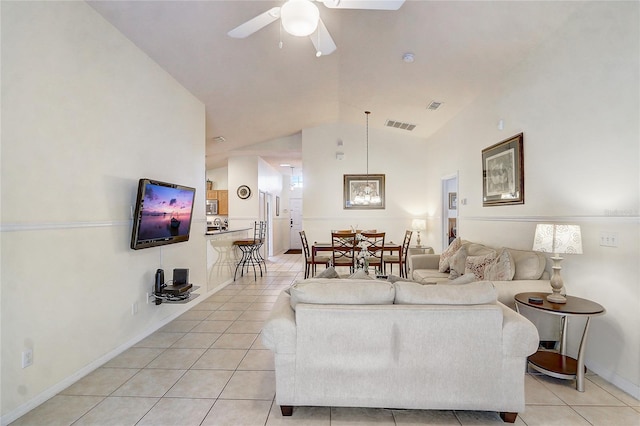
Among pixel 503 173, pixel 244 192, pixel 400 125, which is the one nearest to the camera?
pixel 503 173

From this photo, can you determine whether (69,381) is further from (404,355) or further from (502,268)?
(502,268)

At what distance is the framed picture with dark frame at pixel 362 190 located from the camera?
6.96 metres

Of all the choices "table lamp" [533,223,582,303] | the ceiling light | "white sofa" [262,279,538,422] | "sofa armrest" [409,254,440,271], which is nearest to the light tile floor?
"white sofa" [262,279,538,422]

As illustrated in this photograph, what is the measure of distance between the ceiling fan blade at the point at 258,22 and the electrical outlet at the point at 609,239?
2959 mm

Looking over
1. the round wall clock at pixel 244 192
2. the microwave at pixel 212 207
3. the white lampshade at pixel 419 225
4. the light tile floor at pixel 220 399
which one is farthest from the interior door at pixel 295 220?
the light tile floor at pixel 220 399

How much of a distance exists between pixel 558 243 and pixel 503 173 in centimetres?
160

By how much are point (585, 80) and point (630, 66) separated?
36 cm

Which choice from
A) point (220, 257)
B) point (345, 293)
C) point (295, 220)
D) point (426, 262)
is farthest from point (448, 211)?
point (295, 220)

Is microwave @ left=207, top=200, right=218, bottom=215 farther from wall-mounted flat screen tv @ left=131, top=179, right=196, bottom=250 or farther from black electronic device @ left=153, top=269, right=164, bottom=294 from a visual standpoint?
black electronic device @ left=153, top=269, right=164, bottom=294

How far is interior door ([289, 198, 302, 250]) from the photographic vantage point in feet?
39.4

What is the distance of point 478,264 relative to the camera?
344 cm

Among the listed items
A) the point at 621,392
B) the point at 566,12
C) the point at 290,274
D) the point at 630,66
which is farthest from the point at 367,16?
the point at 290,274

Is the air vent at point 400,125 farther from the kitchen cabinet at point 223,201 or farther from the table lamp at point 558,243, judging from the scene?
the kitchen cabinet at point 223,201

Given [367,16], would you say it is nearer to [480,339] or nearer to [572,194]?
[572,194]
